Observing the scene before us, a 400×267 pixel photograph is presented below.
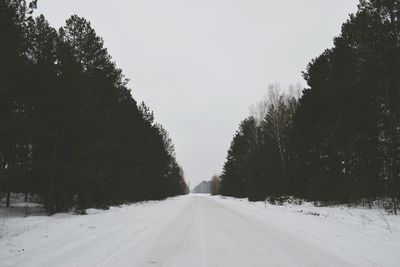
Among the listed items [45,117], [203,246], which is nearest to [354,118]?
[203,246]

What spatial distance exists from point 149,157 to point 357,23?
3051 centimetres

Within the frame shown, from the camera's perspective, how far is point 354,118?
21.0 m

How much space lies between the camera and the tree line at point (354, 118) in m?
17.1

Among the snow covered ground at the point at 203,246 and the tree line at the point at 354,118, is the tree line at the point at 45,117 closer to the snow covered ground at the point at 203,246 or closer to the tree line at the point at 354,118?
the snow covered ground at the point at 203,246

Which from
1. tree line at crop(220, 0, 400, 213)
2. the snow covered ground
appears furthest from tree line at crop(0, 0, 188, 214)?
tree line at crop(220, 0, 400, 213)

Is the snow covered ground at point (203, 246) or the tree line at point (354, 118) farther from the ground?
the tree line at point (354, 118)

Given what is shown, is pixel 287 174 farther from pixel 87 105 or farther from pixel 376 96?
pixel 87 105

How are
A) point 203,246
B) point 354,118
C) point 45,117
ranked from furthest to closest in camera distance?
point 354,118, point 45,117, point 203,246

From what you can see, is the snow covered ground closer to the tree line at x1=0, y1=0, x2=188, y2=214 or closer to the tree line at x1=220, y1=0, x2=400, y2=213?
the tree line at x1=0, y1=0, x2=188, y2=214

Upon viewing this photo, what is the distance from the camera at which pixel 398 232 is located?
9977mm

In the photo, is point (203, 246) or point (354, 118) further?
point (354, 118)

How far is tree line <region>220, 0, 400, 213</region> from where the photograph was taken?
56.2 ft

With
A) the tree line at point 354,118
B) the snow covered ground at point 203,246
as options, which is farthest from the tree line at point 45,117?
the tree line at point 354,118

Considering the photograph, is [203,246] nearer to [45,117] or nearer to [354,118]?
[45,117]
